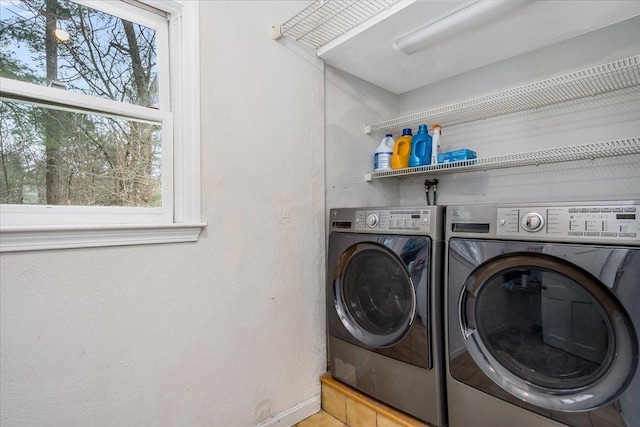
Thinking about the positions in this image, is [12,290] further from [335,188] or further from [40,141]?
[335,188]

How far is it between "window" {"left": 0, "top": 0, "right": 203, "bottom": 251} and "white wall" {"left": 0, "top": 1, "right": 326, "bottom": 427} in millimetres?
77

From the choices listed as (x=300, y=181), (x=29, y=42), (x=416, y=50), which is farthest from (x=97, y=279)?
(x=416, y=50)

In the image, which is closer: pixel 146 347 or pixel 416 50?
pixel 146 347

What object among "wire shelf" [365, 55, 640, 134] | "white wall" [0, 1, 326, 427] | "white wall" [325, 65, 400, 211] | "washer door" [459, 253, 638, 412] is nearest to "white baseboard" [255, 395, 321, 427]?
"white wall" [0, 1, 326, 427]

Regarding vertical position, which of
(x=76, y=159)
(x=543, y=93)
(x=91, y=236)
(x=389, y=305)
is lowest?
(x=389, y=305)

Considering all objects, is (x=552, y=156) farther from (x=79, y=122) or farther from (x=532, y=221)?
(x=79, y=122)

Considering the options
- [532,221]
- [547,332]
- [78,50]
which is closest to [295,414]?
[547,332]

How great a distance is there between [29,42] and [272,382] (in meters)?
1.75

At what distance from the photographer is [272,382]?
1599mm

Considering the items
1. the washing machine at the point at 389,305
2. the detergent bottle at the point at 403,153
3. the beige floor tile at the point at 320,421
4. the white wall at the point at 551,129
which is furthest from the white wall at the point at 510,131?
the beige floor tile at the point at 320,421

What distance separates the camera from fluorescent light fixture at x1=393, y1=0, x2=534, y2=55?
1.33m

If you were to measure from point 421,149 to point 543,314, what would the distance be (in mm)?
1153

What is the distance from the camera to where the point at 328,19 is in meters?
1.56

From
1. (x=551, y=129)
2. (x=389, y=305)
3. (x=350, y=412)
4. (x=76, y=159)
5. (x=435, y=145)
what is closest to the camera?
(x=76, y=159)
